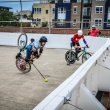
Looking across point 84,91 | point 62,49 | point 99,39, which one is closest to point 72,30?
point 62,49

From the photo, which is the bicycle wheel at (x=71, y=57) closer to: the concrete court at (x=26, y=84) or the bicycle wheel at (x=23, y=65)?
the concrete court at (x=26, y=84)

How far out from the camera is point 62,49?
79.0 feet

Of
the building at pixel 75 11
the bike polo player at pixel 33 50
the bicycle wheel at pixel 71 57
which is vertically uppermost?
the building at pixel 75 11

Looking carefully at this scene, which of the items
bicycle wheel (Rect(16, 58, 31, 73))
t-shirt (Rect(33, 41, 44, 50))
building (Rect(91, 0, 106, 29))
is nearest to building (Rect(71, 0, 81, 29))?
building (Rect(91, 0, 106, 29))

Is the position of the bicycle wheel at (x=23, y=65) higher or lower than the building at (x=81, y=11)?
lower

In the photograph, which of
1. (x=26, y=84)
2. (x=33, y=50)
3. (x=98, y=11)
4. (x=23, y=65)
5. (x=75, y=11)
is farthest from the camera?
(x=75, y=11)

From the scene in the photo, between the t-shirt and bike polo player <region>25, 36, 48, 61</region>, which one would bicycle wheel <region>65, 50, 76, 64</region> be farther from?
the t-shirt

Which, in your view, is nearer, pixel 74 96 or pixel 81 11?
pixel 74 96

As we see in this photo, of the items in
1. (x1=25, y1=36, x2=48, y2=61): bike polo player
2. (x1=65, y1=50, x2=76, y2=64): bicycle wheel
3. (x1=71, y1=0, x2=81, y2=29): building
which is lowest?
(x1=65, y1=50, x2=76, y2=64): bicycle wheel

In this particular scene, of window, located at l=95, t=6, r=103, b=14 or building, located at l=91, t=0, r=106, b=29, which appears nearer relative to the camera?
building, located at l=91, t=0, r=106, b=29

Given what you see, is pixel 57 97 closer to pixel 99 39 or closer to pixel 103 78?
pixel 103 78

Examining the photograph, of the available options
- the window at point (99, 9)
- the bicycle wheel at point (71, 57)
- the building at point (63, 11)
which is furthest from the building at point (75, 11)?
the bicycle wheel at point (71, 57)

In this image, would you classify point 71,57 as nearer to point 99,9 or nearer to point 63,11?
point 99,9

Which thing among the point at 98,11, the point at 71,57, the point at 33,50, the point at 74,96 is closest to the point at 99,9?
the point at 98,11
